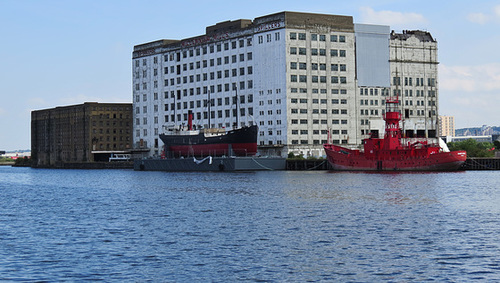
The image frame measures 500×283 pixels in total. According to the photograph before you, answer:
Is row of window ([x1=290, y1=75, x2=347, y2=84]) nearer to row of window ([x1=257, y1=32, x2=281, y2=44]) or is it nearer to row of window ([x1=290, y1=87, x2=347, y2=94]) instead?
row of window ([x1=290, y1=87, x2=347, y2=94])

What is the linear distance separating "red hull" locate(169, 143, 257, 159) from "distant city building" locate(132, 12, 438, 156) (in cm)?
1621

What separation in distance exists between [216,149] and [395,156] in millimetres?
40191

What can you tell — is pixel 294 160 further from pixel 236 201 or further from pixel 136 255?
pixel 136 255

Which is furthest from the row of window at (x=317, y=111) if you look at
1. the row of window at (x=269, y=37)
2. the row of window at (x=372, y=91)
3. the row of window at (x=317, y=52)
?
the row of window at (x=269, y=37)

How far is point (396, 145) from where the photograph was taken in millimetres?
122938

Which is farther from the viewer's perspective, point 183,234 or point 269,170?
point 269,170

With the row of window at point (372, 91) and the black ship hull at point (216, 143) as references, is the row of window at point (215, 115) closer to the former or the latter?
the black ship hull at point (216, 143)

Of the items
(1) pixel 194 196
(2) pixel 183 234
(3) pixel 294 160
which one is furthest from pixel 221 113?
(2) pixel 183 234

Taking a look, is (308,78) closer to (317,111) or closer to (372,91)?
(317,111)

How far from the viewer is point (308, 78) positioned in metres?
169

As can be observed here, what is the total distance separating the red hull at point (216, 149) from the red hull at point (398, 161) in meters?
16.8

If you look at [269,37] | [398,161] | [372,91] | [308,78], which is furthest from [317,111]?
[398,161]

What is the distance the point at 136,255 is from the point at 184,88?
16107 centimetres

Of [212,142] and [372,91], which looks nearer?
[212,142]
